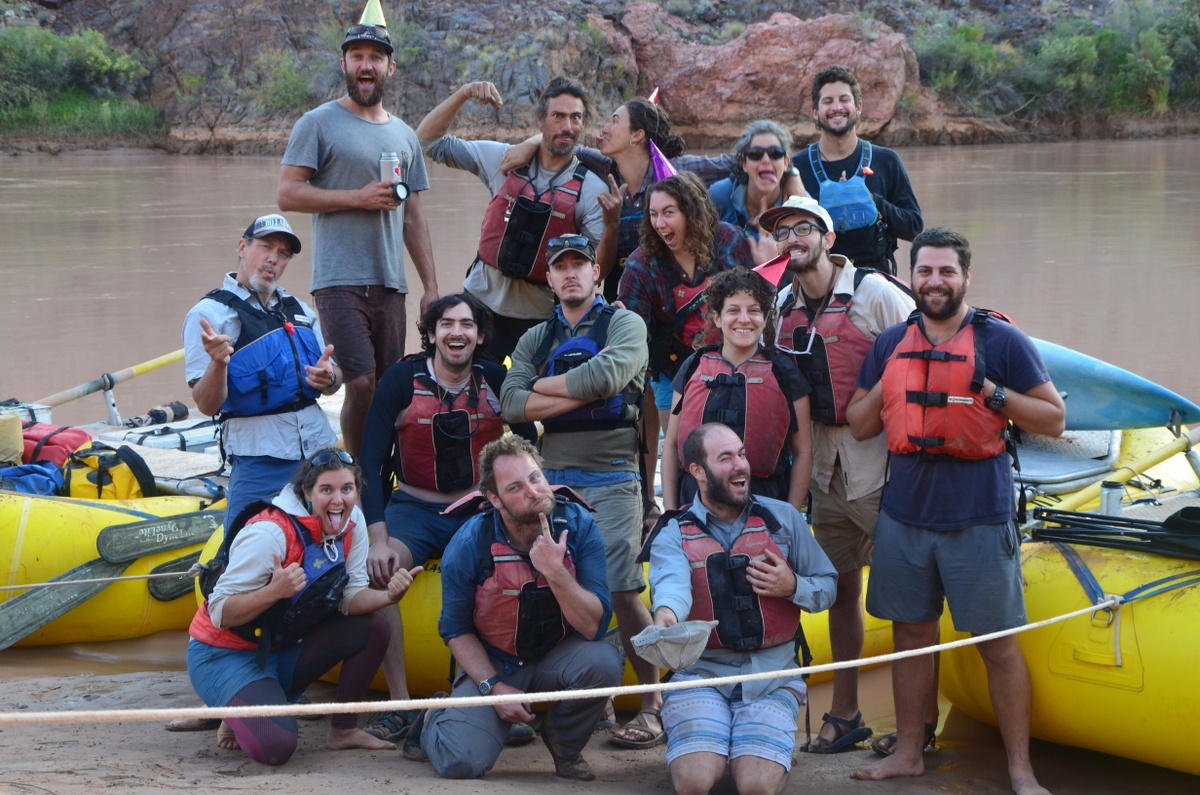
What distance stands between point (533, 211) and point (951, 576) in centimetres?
Result: 231

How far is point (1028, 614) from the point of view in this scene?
4.17 meters

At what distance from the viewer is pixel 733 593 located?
386 cm

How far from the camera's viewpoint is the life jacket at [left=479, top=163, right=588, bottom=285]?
5227 millimetres

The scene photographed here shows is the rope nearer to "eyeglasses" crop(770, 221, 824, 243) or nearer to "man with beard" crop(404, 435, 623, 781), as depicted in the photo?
"man with beard" crop(404, 435, 623, 781)

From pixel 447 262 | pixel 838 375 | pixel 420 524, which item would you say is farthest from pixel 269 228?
pixel 447 262

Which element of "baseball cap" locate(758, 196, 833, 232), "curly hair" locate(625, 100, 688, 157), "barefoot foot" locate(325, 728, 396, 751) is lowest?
"barefoot foot" locate(325, 728, 396, 751)

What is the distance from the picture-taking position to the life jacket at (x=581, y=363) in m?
4.51

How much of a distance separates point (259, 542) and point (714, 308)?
5.37ft

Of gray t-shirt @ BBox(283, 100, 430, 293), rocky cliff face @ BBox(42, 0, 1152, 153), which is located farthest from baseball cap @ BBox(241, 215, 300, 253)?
rocky cliff face @ BBox(42, 0, 1152, 153)

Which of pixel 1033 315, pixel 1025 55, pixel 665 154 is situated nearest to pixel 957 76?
pixel 1025 55

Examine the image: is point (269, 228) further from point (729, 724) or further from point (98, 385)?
point (98, 385)

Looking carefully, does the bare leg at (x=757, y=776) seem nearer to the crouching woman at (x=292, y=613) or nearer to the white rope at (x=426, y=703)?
the white rope at (x=426, y=703)

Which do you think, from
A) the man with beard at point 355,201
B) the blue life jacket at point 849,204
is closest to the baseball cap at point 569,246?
the man with beard at point 355,201

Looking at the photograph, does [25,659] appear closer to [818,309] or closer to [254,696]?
[254,696]
